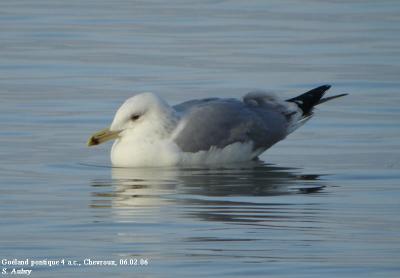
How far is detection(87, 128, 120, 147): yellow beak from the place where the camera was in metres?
13.0

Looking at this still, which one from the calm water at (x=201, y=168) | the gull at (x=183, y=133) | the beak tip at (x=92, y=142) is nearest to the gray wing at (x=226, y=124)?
the gull at (x=183, y=133)

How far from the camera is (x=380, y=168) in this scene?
12.4 metres

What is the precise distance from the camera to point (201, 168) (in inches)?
508

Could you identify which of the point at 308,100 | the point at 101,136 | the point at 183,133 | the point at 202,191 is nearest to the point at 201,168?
the point at 183,133

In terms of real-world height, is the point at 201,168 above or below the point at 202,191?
above

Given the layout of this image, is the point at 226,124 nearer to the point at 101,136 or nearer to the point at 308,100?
the point at 101,136

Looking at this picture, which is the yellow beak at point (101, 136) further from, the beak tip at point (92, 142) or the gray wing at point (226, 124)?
the gray wing at point (226, 124)

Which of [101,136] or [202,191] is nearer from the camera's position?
[202,191]

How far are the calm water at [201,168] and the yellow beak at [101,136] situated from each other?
0.67 feet

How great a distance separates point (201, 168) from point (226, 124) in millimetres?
539

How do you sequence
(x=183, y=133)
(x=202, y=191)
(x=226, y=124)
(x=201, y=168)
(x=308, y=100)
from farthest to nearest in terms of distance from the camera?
1. (x=308, y=100)
2. (x=226, y=124)
3. (x=183, y=133)
4. (x=201, y=168)
5. (x=202, y=191)

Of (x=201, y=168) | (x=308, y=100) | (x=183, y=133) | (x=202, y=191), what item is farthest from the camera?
(x=308, y=100)

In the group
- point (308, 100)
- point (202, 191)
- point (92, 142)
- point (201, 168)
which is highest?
point (308, 100)

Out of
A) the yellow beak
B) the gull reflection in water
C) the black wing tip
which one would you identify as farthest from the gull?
the black wing tip
